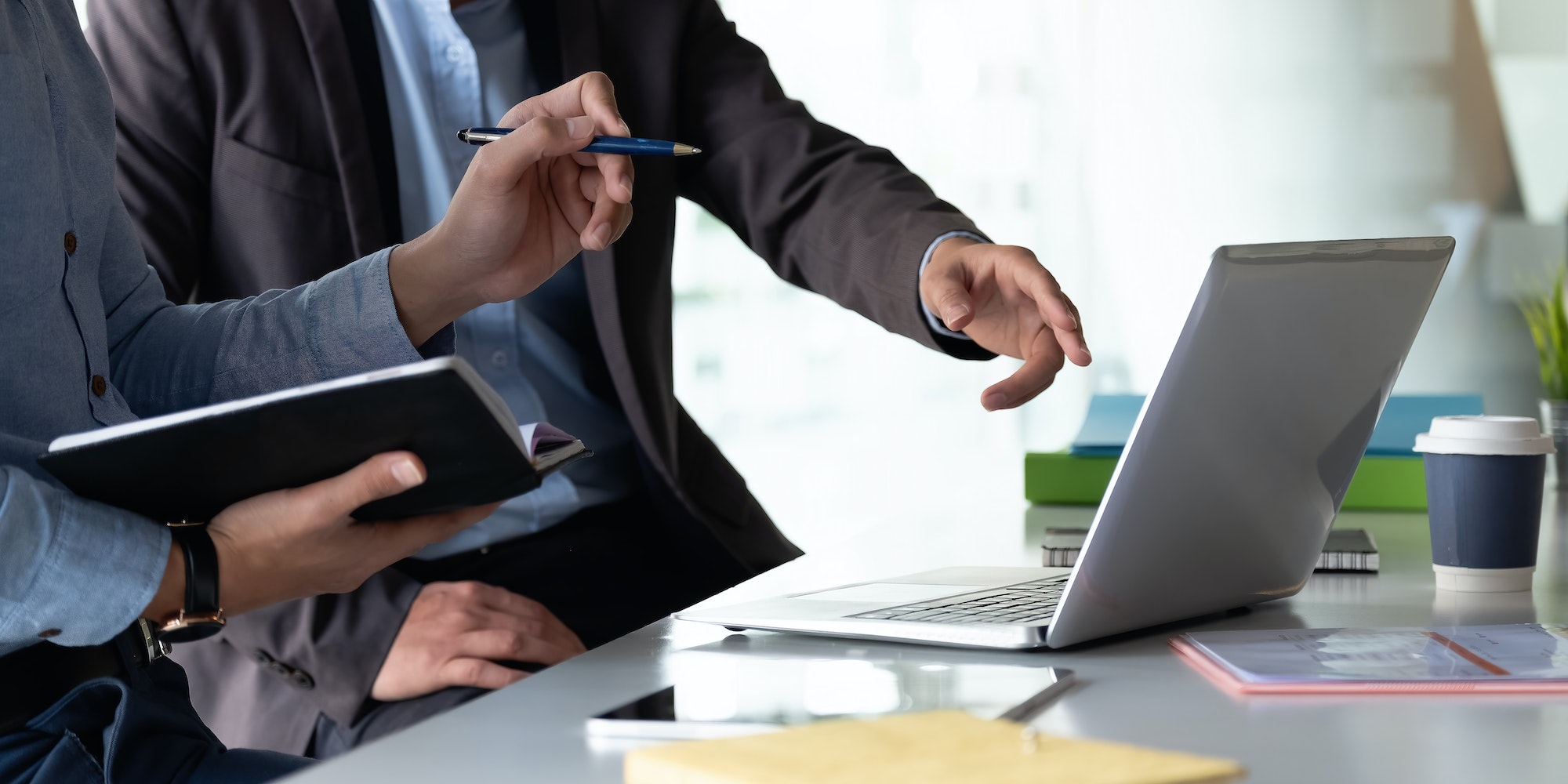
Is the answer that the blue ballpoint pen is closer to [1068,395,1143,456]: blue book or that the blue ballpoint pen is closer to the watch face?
the watch face

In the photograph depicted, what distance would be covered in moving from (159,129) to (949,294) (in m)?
0.84

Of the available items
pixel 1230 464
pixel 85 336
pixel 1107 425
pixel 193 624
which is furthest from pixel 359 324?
pixel 1107 425

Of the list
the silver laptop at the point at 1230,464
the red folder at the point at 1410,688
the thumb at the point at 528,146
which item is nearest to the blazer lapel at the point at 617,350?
the thumb at the point at 528,146

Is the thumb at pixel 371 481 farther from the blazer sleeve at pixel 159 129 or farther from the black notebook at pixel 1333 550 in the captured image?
the blazer sleeve at pixel 159 129

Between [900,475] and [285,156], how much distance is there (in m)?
2.71

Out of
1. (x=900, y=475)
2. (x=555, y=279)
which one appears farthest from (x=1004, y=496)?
(x=900, y=475)

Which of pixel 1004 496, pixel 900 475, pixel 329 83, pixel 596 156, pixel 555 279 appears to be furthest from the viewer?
pixel 900 475

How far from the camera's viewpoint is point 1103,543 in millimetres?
692

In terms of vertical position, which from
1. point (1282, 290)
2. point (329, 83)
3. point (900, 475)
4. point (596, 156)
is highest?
point (329, 83)

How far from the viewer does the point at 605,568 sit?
55.4 inches

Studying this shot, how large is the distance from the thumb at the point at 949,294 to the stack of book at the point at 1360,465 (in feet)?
0.78

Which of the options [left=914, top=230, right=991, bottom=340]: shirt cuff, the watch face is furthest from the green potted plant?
the watch face

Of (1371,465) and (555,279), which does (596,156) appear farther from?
(1371,465)

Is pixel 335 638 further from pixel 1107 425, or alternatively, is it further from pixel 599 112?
pixel 1107 425
